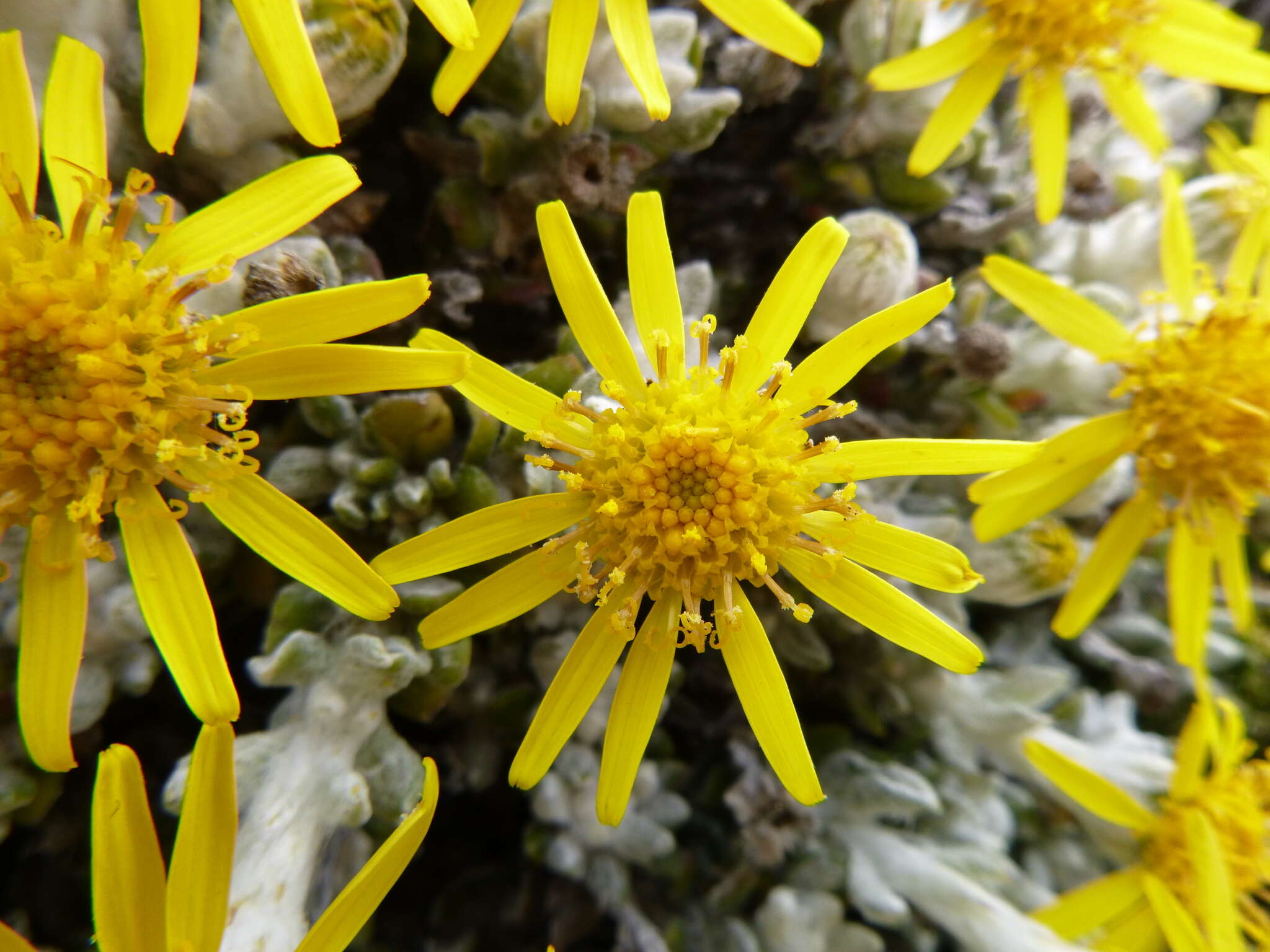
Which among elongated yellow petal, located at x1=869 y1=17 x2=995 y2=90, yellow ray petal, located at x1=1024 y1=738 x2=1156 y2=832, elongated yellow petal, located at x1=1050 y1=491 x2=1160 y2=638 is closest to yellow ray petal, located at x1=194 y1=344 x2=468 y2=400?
elongated yellow petal, located at x1=869 y1=17 x2=995 y2=90

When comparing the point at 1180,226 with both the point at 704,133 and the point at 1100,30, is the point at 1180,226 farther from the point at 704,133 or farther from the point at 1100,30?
the point at 704,133

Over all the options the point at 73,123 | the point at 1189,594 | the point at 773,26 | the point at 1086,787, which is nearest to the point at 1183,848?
the point at 1086,787

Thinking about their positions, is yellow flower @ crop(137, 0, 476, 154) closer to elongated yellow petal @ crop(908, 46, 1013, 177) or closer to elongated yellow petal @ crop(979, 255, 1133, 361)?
elongated yellow petal @ crop(908, 46, 1013, 177)

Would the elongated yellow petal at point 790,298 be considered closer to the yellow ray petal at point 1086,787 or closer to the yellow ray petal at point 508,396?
the yellow ray petal at point 508,396

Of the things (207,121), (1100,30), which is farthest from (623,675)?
(1100,30)

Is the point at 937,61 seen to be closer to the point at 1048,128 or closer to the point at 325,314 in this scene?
the point at 1048,128
